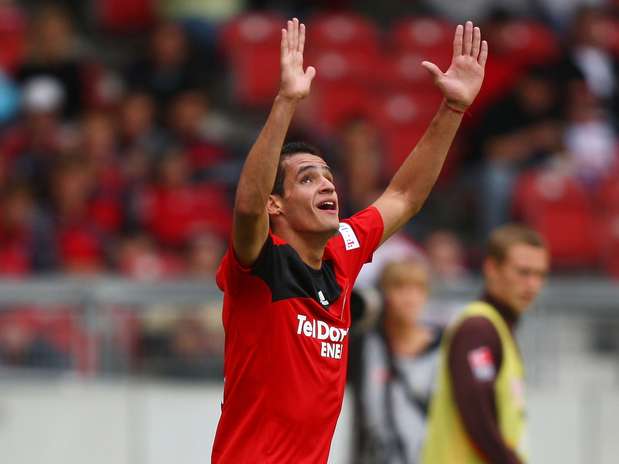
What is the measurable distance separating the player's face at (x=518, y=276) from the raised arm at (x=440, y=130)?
1.17 m

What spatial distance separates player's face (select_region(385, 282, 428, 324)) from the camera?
7.84 metres

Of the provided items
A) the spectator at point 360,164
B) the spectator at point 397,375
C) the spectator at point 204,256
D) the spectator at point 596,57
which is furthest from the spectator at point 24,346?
the spectator at point 596,57

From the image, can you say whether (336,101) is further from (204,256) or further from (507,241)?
(507,241)

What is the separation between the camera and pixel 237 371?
4.74 m

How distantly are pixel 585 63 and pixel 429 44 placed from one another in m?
1.50

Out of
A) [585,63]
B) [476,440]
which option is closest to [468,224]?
[585,63]

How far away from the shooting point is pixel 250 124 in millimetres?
13328

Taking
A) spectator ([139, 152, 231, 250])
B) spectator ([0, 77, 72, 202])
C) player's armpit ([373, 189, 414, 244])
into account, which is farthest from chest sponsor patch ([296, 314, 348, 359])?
spectator ([0, 77, 72, 202])

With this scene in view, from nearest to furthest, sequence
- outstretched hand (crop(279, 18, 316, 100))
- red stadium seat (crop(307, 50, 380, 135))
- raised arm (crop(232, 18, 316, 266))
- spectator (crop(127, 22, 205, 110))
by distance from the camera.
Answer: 1. raised arm (crop(232, 18, 316, 266))
2. outstretched hand (crop(279, 18, 316, 100))
3. spectator (crop(127, 22, 205, 110))
4. red stadium seat (crop(307, 50, 380, 135))

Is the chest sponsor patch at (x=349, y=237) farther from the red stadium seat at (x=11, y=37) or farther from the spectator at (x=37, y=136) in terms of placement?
the red stadium seat at (x=11, y=37)

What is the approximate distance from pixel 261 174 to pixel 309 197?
1.26 ft

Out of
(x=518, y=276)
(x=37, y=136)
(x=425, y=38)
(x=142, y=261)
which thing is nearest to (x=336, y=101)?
(x=425, y=38)

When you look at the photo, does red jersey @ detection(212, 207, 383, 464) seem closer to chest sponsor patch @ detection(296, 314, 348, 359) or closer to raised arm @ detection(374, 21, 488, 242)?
chest sponsor patch @ detection(296, 314, 348, 359)

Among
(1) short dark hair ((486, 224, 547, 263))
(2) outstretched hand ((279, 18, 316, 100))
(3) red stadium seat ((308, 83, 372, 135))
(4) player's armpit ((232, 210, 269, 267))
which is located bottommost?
(4) player's armpit ((232, 210, 269, 267))
